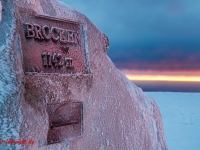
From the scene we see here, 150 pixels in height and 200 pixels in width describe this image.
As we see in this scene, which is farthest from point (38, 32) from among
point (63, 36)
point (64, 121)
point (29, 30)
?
point (64, 121)

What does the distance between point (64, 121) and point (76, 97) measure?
17cm

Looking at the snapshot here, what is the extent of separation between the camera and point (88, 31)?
183cm

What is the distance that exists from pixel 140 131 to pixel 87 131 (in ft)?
2.35

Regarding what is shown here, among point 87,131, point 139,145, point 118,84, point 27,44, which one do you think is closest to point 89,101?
point 87,131

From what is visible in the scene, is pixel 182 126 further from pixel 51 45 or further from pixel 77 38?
pixel 51 45

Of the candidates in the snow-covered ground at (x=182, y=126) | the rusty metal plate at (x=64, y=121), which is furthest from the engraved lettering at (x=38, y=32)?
the snow-covered ground at (x=182, y=126)

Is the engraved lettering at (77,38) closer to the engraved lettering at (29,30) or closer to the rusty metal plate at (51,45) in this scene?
the rusty metal plate at (51,45)

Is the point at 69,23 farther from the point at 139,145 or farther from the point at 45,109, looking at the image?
the point at 139,145

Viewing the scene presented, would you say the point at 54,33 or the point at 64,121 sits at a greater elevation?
the point at 54,33

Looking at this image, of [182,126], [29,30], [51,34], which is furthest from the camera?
[182,126]

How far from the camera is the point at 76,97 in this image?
1.63 meters

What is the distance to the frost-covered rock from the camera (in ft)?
4.15

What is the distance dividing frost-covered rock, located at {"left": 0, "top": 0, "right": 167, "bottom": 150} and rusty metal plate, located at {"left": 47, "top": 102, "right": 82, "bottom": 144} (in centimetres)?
4

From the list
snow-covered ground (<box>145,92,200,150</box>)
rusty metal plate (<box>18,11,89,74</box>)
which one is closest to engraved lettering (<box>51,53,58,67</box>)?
rusty metal plate (<box>18,11,89,74</box>)
